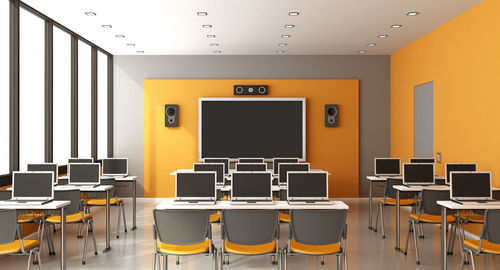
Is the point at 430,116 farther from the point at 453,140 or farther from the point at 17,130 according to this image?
the point at 17,130

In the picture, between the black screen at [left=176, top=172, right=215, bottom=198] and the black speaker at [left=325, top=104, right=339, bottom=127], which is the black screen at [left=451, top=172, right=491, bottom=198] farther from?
the black speaker at [left=325, top=104, right=339, bottom=127]

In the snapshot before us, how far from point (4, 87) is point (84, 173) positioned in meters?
1.73

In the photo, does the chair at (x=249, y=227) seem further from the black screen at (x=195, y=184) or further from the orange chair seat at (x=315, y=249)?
the black screen at (x=195, y=184)

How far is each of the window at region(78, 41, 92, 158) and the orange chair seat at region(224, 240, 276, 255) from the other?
572 cm

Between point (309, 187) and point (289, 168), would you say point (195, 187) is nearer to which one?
point (309, 187)

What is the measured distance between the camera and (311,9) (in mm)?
6293

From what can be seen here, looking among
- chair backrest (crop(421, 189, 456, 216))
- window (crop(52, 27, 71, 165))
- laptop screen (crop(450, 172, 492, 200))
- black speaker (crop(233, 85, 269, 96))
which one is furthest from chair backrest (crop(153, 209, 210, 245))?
black speaker (crop(233, 85, 269, 96))

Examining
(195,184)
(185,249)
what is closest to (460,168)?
(195,184)

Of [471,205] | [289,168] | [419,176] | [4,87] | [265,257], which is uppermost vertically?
[4,87]

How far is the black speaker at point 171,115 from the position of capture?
31.6 ft

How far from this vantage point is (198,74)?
387 inches

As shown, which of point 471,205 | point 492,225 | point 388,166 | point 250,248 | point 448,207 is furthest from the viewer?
point 388,166

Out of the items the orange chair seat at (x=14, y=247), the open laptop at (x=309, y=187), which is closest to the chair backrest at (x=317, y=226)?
the open laptop at (x=309, y=187)

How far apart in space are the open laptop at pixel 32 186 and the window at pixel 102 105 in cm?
449
